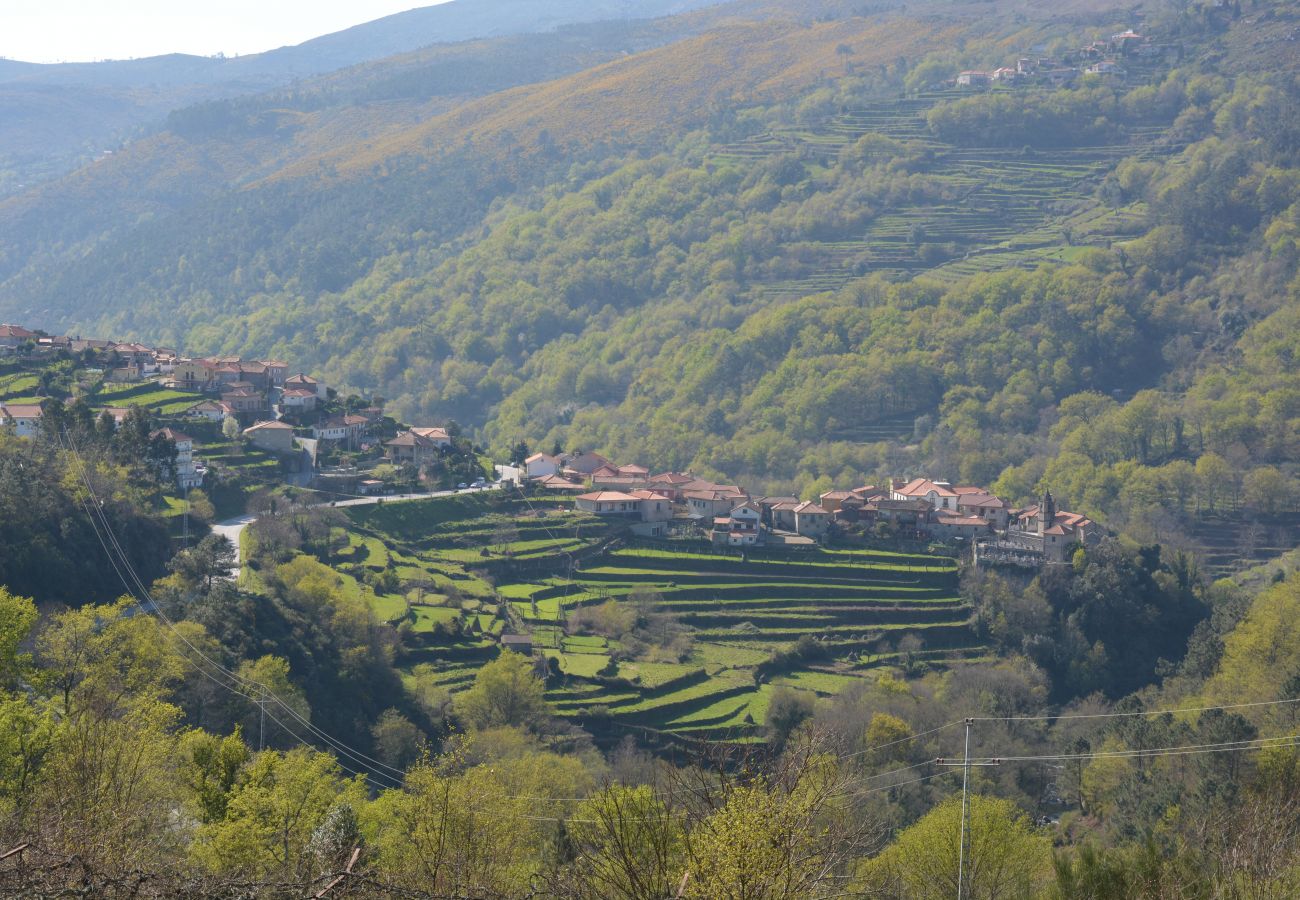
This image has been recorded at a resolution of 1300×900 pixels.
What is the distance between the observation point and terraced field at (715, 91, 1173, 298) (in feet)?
378

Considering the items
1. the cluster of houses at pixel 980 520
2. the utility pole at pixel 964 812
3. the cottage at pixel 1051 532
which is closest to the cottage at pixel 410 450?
the cluster of houses at pixel 980 520

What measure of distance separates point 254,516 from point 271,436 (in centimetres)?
659

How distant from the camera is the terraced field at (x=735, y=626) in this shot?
4862cm

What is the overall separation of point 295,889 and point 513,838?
10.6 meters

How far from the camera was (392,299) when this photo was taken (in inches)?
5310

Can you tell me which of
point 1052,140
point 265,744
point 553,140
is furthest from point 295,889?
point 553,140

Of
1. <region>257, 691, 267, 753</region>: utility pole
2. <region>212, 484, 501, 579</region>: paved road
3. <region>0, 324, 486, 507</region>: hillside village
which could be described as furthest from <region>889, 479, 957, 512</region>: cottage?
<region>257, 691, 267, 753</region>: utility pole

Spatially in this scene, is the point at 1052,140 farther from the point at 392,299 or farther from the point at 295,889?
the point at 295,889

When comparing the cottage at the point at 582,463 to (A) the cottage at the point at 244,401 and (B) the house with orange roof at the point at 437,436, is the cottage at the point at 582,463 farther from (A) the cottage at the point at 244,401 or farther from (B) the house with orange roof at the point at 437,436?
(A) the cottage at the point at 244,401

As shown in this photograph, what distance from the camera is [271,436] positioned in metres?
62.6

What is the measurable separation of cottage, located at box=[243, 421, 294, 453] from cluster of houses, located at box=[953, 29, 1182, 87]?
321 ft

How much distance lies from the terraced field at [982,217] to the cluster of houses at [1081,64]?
10.9m

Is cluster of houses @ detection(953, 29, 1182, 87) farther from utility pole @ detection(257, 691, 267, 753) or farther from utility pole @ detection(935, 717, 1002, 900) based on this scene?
utility pole @ detection(935, 717, 1002, 900)

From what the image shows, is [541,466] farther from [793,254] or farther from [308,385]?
[793,254]
